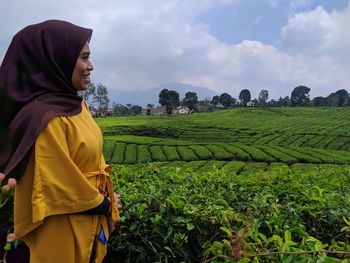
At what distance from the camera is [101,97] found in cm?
6481

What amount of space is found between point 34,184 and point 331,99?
2530 inches

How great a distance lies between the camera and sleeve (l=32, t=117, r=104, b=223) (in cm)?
130

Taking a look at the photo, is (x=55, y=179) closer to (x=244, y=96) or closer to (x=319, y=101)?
(x=244, y=96)

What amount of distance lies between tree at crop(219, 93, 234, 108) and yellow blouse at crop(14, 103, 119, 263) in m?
60.6

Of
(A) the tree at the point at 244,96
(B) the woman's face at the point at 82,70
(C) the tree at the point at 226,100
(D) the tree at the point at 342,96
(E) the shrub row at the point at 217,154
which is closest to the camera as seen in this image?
(B) the woman's face at the point at 82,70

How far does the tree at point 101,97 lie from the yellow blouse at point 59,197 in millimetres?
64281

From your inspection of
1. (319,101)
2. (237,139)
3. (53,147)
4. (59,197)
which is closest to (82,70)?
(53,147)

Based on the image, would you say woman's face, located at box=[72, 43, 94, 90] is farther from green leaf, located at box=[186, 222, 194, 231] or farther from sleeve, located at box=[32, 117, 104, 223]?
green leaf, located at box=[186, 222, 194, 231]

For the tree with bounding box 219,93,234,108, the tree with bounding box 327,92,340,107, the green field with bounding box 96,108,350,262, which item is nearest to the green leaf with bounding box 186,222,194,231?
the green field with bounding box 96,108,350,262

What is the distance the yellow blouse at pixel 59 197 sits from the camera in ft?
4.28

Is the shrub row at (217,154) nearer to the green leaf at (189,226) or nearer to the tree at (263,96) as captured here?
the green leaf at (189,226)

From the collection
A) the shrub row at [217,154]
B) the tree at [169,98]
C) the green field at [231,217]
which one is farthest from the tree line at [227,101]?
the green field at [231,217]

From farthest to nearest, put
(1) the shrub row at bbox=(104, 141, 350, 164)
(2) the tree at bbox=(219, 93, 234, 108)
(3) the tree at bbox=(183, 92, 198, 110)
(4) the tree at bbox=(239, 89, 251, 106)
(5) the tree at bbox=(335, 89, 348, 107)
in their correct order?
1. (4) the tree at bbox=(239, 89, 251, 106)
2. (2) the tree at bbox=(219, 93, 234, 108)
3. (5) the tree at bbox=(335, 89, 348, 107)
4. (3) the tree at bbox=(183, 92, 198, 110)
5. (1) the shrub row at bbox=(104, 141, 350, 164)

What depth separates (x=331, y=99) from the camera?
60.0 metres
